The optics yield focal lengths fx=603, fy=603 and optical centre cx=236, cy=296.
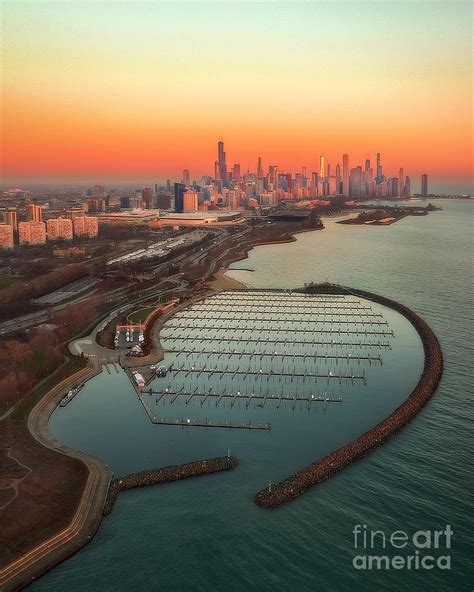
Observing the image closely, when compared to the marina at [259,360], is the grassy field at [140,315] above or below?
above

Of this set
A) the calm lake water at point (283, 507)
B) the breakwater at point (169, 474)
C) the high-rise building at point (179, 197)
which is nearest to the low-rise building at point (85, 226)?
the high-rise building at point (179, 197)

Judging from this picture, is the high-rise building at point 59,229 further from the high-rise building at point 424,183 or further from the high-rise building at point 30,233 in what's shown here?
the high-rise building at point 424,183

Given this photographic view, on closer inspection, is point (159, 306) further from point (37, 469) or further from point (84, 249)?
point (84, 249)

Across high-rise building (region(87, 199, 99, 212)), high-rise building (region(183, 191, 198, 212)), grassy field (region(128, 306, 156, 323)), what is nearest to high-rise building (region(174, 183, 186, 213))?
high-rise building (region(183, 191, 198, 212))

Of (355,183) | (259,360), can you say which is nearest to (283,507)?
(259,360)

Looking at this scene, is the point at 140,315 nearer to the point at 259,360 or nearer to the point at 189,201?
the point at 259,360
